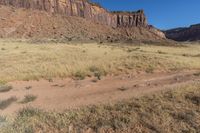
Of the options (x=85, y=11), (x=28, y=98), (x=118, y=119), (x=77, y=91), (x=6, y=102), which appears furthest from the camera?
(x=85, y=11)

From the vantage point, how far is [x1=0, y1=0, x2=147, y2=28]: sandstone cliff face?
84363 millimetres

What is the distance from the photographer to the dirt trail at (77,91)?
31.3ft

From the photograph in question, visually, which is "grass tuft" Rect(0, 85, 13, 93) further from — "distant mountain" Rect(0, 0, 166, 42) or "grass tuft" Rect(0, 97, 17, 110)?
"distant mountain" Rect(0, 0, 166, 42)

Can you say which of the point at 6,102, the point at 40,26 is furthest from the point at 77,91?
the point at 40,26

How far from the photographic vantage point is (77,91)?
37.9 feet

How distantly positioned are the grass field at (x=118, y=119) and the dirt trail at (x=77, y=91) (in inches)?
30.5

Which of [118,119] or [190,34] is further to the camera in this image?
[190,34]

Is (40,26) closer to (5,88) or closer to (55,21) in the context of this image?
(55,21)

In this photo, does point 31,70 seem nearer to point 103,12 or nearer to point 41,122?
point 41,122

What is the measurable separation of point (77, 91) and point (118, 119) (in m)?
3.87

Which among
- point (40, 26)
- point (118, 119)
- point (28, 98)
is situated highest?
point (40, 26)

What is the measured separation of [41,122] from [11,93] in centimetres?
412

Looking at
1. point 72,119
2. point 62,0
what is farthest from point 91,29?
point 72,119

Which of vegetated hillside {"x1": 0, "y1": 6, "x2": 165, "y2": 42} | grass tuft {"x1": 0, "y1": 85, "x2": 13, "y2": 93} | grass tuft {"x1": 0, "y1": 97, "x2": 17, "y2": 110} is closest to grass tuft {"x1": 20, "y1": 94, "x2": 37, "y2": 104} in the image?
grass tuft {"x1": 0, "y1": 97, "x2": 17, "y2": 110}
